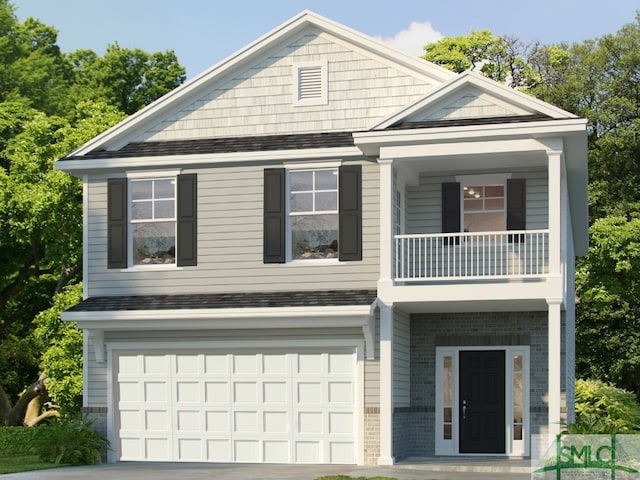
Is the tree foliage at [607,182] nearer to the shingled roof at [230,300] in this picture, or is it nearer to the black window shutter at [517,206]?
the black window shutter at [517,206]

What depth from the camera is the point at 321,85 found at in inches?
925

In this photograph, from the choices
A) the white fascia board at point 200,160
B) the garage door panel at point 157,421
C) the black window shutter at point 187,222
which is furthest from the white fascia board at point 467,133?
the garage door panel at point 157,421

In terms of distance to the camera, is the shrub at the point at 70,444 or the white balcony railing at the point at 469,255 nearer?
the white balcony railing at the point at 469,255

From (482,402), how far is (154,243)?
7074mm

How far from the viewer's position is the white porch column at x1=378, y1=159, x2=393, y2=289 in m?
21.4

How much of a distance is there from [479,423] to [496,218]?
394cm

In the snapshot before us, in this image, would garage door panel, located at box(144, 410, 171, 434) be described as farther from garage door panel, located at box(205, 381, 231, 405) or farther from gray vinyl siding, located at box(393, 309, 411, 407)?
gray vinyl siding, located at box(393, 309, 411, 407)

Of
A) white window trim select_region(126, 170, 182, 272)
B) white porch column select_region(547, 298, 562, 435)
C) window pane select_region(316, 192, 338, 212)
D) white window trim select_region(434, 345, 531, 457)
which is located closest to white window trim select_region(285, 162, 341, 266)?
window pane select_region(316, 192, 338, 212)

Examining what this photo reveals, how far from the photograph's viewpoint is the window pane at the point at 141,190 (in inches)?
929

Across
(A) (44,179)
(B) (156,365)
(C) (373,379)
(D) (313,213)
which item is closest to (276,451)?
(C) (373,379)

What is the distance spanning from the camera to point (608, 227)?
3666cm

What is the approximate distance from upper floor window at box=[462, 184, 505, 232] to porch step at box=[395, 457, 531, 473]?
14.3 ft

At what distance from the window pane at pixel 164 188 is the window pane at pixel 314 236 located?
8.43ft

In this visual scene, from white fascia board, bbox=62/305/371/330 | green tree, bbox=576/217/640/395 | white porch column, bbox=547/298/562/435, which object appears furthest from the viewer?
green tree, bbox=576/217/640/395
